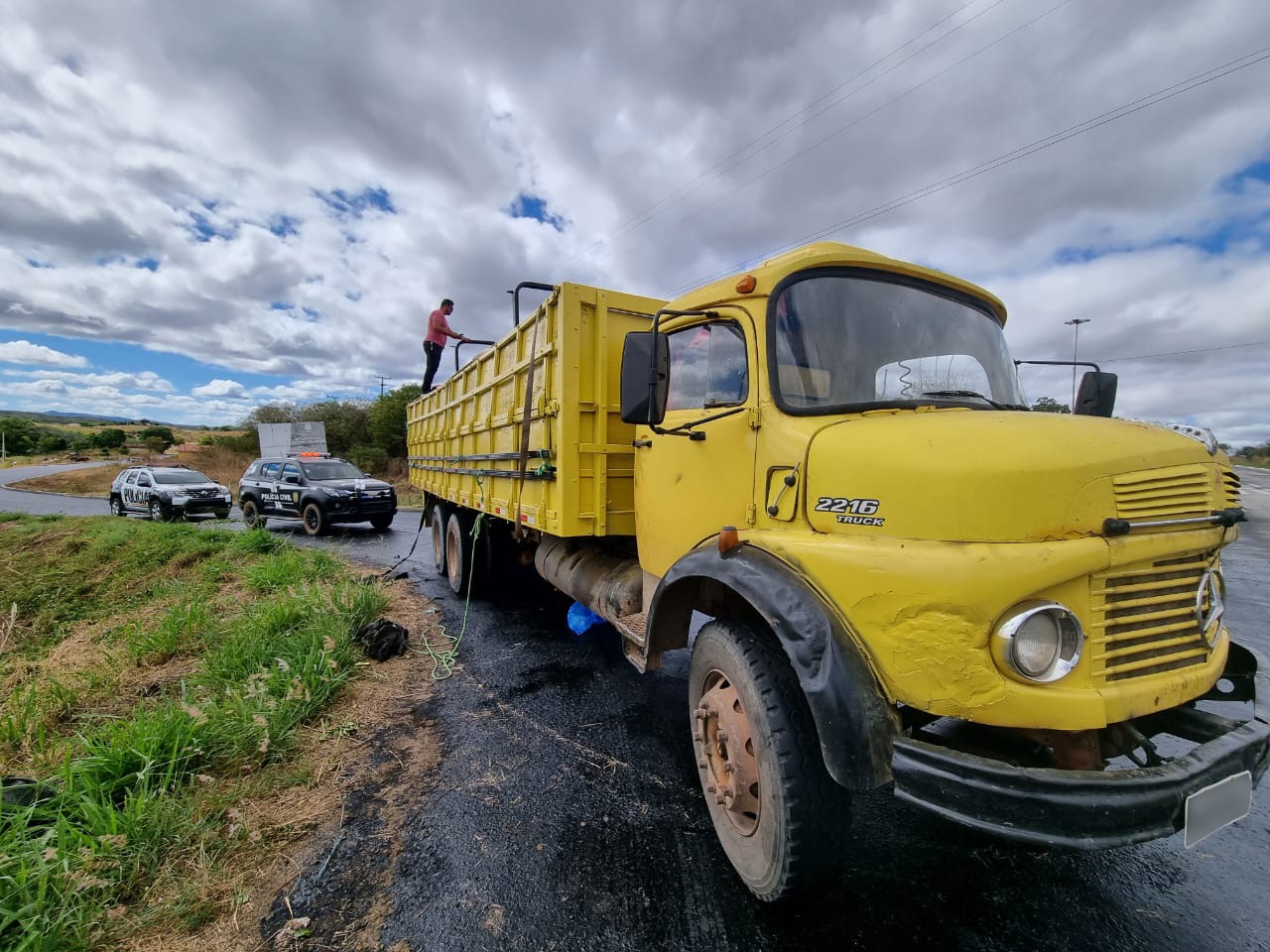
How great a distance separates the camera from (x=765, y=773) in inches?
73.9

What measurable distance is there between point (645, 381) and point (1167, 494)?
1790mm

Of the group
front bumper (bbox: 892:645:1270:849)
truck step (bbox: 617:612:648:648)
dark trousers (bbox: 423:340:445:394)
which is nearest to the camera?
front bumper (bbox: 892:645:1270:849)

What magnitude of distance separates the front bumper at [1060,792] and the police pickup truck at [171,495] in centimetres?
1711

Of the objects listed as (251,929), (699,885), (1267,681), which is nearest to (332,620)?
(251,929)

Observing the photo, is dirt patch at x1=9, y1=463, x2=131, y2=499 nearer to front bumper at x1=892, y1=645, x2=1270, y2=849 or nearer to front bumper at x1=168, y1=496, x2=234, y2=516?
front bumper at x1=168, y1=496, x2=234, y2=516

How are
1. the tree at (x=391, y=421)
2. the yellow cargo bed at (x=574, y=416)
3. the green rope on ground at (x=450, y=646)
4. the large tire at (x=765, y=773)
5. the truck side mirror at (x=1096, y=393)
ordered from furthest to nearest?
the tree at (x=391, y=421) < the green rope on ground at (x=450, y=646) < the yellow cargo bed at (x=574, y=416) < the truck side mirror at (x=1096, y=393) < the large tire at (x=765, y=773)

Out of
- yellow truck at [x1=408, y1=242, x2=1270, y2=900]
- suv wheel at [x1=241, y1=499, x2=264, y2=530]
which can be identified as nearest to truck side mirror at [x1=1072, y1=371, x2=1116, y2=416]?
yellow truck at [x1=408, y1=242, x2=1270, y2=900]

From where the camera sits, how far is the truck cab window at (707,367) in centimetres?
246

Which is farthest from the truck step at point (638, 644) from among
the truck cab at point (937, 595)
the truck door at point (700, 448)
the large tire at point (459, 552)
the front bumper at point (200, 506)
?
the front bumper at point (200, 506)

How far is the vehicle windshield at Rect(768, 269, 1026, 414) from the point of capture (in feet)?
7.20

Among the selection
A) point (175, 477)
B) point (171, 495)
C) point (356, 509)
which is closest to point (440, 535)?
point (356, 509)

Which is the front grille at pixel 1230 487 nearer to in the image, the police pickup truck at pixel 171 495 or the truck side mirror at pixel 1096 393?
the truck side mirror at pixel 1096 393

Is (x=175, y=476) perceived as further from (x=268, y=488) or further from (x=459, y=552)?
(x=459, y=552)

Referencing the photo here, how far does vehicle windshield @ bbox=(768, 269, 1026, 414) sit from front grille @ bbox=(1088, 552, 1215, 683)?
2.82 ft
